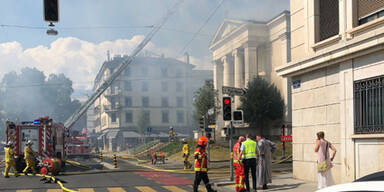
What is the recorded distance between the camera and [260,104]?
4500cm

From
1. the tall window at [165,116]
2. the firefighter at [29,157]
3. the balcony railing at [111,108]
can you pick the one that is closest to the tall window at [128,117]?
the balcony railing at [111,108]

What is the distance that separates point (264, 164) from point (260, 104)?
32.2 m

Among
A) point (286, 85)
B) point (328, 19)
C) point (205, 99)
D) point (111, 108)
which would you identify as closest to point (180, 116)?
point (111, 108)

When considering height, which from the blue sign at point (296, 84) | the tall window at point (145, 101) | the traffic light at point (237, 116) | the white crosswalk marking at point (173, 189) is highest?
the tall window at point (145, 101)

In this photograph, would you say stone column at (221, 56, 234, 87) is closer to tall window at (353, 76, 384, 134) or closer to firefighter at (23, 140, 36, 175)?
firefighter at (23, 140, 36, 175)

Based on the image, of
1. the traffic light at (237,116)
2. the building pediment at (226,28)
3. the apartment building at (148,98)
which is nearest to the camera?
the traffic light at (237,116)

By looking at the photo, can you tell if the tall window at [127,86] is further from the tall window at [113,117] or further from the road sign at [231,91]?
the road sign at [231,91]

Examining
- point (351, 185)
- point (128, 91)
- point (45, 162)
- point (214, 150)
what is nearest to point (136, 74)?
point (128, 91)

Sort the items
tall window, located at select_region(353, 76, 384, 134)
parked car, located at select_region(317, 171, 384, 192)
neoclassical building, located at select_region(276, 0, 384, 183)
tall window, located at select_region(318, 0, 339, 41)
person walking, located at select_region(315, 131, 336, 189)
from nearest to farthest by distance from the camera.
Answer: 1. parked car, located at select_region(317, 171, 384, 192)
2. person walking, located at select_region(315, 131, 336, 189)
3. tall window, located at select_region(353, 76, 384, 134)
4. neoclassical building, located at select_region(276, 0, 384, 183)
5. tall window, located at select_region(318, 0, 339, 41)

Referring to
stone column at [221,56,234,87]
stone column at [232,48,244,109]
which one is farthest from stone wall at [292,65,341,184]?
stone column at [221,56,234,87]

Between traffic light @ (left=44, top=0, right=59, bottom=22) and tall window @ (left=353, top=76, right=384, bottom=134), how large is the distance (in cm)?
851

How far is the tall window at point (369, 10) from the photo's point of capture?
12.1 meters

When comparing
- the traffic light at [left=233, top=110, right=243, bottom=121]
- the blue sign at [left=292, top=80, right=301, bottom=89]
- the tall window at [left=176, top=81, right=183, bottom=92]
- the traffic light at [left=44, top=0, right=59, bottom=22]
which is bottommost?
the traffic light at [left=233, top=110, right=243, bottom=121]

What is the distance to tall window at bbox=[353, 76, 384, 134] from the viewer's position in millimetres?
11484
